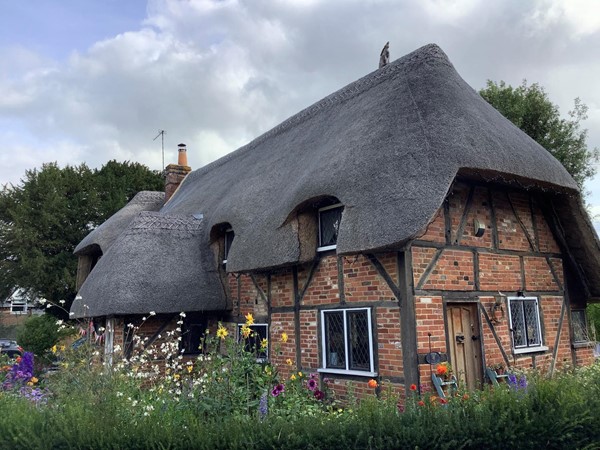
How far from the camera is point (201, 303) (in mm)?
10266

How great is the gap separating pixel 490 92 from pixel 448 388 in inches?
658

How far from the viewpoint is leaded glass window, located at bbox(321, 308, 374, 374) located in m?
7.31

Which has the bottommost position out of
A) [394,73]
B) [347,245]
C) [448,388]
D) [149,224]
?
[448,388]

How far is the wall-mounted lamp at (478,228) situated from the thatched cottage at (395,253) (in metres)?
0.03

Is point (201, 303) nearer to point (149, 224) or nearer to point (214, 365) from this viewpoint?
point (149, 224)

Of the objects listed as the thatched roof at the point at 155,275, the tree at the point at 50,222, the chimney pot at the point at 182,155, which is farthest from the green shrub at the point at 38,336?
the chimney pot at the point at 182,155

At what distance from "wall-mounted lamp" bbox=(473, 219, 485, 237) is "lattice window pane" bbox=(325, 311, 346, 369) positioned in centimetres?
249

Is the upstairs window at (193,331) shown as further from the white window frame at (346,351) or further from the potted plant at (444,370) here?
the potted plant at (444,370)

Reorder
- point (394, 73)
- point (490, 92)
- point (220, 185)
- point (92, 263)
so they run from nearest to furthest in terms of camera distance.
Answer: point (394, 73), point (220, 185), point (92, 263), point (490, 92)

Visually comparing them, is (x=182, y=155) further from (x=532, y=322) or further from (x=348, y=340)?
(x=532, y=322)

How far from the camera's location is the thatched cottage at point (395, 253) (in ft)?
22.7

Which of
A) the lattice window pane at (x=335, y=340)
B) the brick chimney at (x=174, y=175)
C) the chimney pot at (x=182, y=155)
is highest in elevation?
the chimney pot at (x=182, y=155)

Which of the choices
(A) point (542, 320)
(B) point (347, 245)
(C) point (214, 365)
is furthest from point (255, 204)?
(A) point (542, 320)

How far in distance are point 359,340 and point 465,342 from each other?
5.33ft
